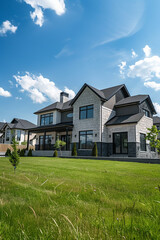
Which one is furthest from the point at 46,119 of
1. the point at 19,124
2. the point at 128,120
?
the point at 19,124

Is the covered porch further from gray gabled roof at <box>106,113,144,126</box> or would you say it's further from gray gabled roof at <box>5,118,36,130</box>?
gray gabled roof at <box>5,118,36,130</box>

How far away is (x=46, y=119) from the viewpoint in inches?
1047

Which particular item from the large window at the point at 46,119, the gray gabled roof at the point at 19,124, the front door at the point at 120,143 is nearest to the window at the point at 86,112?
the front door at the point at 120,143

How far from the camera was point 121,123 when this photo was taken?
1803cm

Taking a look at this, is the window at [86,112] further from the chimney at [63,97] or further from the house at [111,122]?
the chimney at [63,97]

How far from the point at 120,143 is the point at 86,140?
Answer: 13.8ft

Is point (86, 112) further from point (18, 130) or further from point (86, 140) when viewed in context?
→ point (18, 130)

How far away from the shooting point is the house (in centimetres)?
1805

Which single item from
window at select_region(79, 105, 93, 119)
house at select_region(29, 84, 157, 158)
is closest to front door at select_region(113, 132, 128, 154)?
house at select_region(29, 84, 157, 158)

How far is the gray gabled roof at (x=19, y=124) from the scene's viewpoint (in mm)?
37344

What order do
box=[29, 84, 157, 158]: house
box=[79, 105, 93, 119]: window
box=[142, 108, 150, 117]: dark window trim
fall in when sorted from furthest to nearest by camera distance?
1. box=[142, 108, 150, 117]: dark window trim
2. box=[79, 105, 93, 119]: window
3. box=[29, 84, 157, 158]: house

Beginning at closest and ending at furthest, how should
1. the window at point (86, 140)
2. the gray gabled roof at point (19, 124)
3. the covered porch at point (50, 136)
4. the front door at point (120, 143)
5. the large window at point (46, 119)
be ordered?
the front door at point (120, 143) → the window at point (86, 140) → the covered porch at point (50, 136) → the large window at point (46, 119) → the gray gabled roof at point (19, 124)

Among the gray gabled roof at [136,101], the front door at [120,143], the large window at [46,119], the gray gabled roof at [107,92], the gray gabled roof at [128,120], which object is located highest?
the gray gabled roof at [107,92]

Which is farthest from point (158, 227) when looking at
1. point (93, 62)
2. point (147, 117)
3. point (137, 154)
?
point (147, 117)
